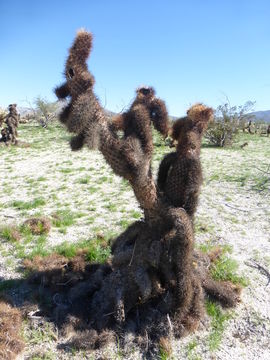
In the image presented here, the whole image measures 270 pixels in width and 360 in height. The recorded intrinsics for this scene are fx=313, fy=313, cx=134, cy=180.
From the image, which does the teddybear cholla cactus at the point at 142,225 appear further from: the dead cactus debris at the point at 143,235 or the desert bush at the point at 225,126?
the desert bush at the point at 225,126

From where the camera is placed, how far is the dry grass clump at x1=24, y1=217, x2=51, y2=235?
20.3ft

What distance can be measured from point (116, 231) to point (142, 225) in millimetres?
2368

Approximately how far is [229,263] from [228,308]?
97cm

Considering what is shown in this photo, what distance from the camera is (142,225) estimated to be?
4004 millimetres

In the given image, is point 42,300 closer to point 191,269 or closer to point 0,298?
point 0,298

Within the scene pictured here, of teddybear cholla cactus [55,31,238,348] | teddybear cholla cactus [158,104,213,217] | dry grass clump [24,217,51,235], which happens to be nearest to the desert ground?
dry grass clump [24,217,51,235]

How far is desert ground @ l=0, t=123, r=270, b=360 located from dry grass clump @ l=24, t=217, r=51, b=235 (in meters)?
0.13

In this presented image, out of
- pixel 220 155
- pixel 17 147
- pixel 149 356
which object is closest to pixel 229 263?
pixel 149 356

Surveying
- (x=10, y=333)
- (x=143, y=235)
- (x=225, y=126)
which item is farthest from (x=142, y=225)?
(x=225, y=126)

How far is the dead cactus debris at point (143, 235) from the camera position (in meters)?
3.15

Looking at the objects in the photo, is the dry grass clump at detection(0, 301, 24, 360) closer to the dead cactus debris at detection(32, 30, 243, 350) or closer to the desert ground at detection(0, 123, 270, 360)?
the desert ground at detection(0, 123, 270, 360)

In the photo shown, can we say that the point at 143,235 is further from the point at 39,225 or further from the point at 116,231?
the point at 39,225

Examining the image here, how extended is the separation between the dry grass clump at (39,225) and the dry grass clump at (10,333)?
7.52 ft

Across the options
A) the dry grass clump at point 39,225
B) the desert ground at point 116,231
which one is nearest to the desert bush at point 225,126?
the desert ground at point 116,231
